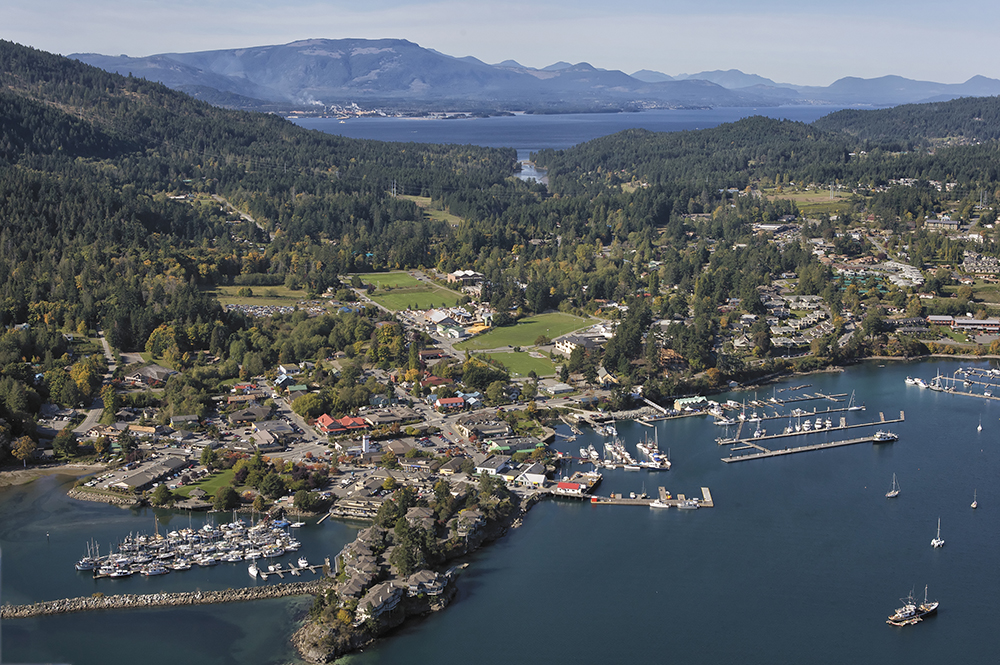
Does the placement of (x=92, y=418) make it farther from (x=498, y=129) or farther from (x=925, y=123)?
(x=498, y=129)

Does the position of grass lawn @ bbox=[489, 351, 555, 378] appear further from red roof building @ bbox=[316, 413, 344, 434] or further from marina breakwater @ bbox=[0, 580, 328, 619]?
marina breakwater @ bbox=[0, 580, 328, 619]

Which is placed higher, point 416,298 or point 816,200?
point 816,200

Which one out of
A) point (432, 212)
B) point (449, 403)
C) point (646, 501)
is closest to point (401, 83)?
point (432, 212)

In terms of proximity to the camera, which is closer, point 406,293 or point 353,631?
→ point 353,631

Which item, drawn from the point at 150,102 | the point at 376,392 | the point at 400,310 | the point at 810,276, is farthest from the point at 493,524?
the point at 150,102

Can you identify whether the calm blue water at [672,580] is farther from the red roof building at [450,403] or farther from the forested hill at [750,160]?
the forested hill at [750,160]
